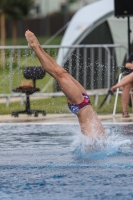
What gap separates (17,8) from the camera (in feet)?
144

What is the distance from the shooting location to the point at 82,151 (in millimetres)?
11055

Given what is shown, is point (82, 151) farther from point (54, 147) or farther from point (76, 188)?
point (76, 188)

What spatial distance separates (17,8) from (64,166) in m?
34.5

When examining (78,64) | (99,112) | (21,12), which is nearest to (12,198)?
(99,112)

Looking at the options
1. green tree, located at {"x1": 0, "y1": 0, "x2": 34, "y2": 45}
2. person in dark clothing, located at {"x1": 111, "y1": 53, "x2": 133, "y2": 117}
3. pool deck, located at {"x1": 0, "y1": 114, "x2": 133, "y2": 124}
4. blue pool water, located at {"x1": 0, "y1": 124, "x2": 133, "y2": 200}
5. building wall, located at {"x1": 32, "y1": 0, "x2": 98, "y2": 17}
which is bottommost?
pool deck, located at {"x1": 0, "y1": 114, "x2": 133, "y2": 124}

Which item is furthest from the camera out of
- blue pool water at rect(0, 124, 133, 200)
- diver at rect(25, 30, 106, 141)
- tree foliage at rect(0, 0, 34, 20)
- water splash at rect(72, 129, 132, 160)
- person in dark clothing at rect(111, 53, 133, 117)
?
tree foliage at rect(0, 0, 34, 20)

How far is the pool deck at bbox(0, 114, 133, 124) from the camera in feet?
52.4

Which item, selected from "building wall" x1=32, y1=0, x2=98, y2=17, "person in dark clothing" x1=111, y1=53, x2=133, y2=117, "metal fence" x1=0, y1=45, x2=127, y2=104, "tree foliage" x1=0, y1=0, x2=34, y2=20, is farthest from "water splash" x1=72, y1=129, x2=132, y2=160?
"building wall" x1=32, y1=0, x2=98, y2=17

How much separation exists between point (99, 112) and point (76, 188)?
8.93 metres

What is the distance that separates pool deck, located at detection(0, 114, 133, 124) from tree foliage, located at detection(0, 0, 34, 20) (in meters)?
25.5

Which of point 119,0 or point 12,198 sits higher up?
point 119,0

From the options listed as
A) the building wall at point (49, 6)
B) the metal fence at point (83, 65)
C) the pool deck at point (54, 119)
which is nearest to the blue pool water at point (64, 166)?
the pool deck at point (54, 119)

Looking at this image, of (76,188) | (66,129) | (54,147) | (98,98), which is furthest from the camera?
(98,98)

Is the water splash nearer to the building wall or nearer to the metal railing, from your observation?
the metal railing
